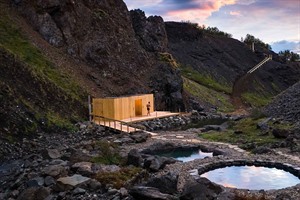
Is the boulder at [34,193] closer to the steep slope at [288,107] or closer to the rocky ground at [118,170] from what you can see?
the rocky ground at [118,170]

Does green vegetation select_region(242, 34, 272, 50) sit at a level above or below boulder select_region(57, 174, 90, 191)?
above

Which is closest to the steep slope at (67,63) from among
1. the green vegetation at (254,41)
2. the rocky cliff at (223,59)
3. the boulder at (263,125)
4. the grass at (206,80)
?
the boulder at (263,125)

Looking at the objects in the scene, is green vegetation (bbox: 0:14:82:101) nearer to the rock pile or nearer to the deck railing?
the deck railing

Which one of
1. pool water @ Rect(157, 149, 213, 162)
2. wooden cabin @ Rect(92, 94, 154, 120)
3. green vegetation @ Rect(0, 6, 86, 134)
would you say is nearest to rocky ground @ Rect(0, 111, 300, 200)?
pool water @ Rect(157, 149, 213, 162)

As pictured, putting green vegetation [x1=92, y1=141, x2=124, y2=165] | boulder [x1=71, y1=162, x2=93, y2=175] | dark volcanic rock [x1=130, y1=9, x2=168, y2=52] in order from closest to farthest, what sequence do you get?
boulder [x1=71, y1=162, x2=93, y2=175]
green vegetation [x1=92, y1=141, x2=124, y2=165]
dark volcanic rock [x1=130, y1=9, x2=168, y2=52]

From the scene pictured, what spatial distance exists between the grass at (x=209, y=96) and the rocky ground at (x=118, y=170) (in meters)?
38.3

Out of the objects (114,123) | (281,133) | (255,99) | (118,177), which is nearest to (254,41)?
(255,99)

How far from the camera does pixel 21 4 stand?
5078 centimetres

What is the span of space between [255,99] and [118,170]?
7568 centimetres

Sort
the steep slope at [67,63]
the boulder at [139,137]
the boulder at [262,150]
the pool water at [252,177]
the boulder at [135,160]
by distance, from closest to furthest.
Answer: the pool water at [252,177]
the boulder at [135,160]
the boulder at [262,150]
the boulder at [139,137]
the steep slope at [67,63]

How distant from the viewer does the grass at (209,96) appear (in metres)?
71.9

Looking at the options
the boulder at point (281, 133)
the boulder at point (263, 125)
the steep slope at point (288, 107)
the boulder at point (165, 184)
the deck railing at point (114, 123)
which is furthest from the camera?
the deck railing at point (114, 123)

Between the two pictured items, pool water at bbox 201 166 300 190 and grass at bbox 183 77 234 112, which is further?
grass at bbox 183 77 234 112

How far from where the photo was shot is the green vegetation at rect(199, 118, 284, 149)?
29.9 metres
